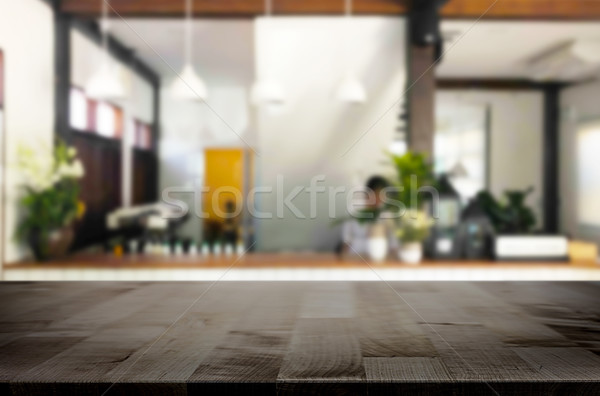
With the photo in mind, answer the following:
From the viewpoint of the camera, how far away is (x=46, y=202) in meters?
2.51

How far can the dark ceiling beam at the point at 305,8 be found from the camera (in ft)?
9.37

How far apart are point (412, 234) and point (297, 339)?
2174mm

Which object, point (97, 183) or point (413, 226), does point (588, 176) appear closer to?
point (413, 226)

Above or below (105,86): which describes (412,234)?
below

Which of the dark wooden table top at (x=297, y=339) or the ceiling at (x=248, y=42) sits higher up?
the ceiling at (x=248, y=42)

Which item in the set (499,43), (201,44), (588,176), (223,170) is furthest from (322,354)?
(588,176)

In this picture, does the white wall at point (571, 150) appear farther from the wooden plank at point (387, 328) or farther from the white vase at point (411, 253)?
the wooden plank at point (387, 328)

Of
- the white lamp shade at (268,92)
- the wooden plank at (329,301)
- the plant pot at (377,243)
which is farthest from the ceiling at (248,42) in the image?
the wooden plank at (329,301)

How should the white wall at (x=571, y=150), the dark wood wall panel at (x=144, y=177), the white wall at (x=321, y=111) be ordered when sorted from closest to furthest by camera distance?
the white wall at (x=321, y=111) → the dark wood wall panel at (x=144, y=177) → the white wall at (x=571, y=150)

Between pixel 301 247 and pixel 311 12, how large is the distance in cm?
134

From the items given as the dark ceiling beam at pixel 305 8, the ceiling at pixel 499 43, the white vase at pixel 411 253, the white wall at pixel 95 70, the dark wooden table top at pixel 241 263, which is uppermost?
the ceiling at pixel 499 43

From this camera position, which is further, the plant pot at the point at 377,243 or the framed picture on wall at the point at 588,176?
the framed picture on wall at the point at 588,176

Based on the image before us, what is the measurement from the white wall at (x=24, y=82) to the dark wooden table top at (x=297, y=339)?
218 cm

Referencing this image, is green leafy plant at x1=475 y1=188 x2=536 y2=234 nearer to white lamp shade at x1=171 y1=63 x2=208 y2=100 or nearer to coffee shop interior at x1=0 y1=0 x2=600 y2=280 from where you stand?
coffee shop interior at x1=0 y1=0 x2=600 y2=280
